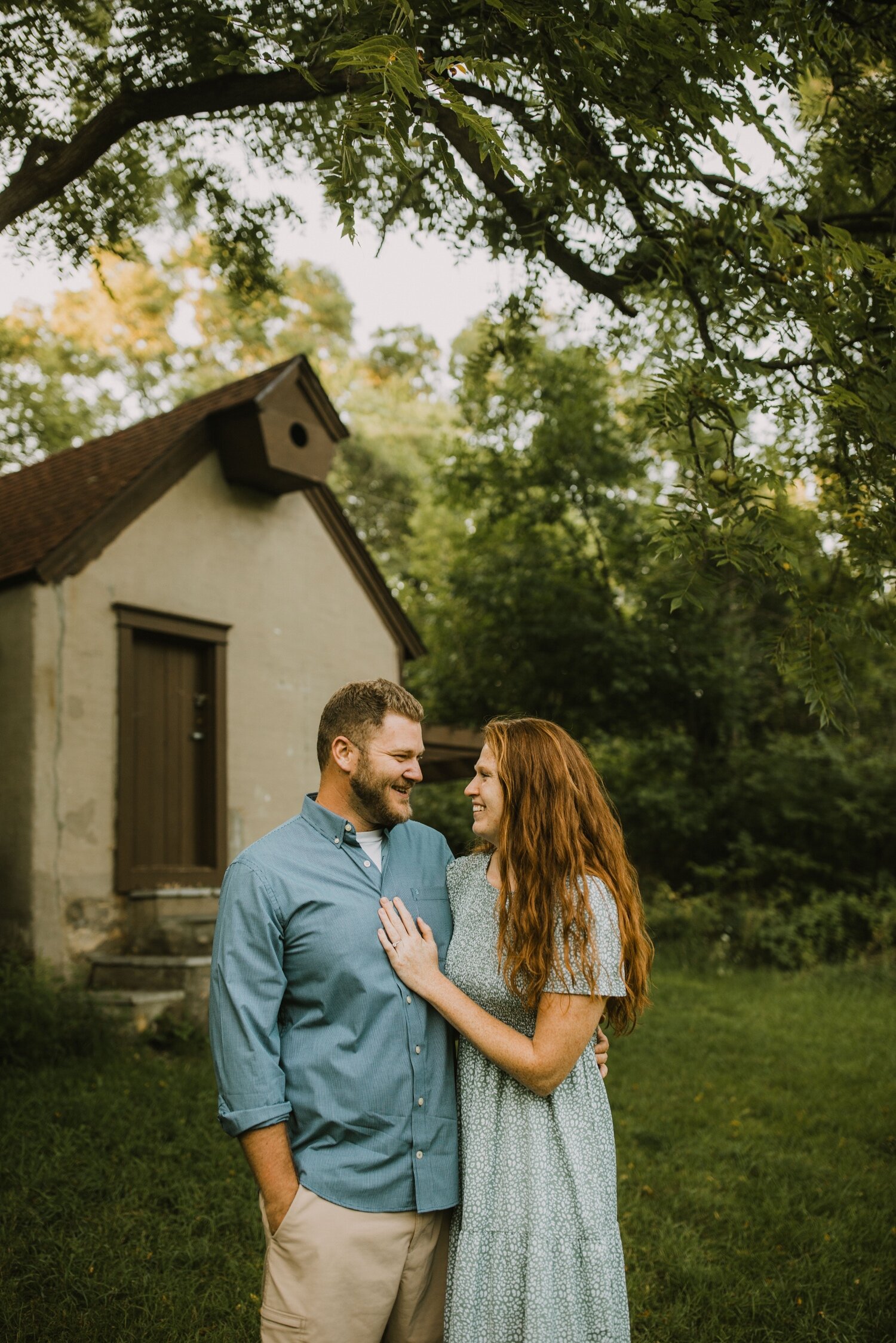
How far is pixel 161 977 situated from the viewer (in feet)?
26.0

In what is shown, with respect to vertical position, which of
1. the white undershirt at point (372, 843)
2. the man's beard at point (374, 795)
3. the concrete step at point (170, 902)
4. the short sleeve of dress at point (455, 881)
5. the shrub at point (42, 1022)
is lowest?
the shrub at point (42, 1022)

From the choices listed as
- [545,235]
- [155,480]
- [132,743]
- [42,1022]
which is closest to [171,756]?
[132,743]

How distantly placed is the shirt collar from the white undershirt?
56 millimetres

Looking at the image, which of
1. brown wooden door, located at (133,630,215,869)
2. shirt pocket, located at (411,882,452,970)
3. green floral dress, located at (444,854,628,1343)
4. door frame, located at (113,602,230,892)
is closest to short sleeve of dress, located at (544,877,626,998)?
green floral dress, located at (444,854,628,1343)

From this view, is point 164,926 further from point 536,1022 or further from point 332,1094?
point 536,1022

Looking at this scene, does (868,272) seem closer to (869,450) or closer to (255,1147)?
(869,450)

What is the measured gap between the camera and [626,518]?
1599 centimetres

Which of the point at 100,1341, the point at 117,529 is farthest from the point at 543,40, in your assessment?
the point at 117,529

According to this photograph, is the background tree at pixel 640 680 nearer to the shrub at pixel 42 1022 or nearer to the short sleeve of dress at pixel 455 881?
the shrub at pixel 42 1022

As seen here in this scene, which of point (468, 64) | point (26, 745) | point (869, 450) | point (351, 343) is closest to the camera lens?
point (468, 64)

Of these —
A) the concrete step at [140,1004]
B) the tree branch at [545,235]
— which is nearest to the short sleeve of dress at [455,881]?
the tree branch at [545,235]

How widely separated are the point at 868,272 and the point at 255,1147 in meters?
3.82

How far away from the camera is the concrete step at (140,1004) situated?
7512mm

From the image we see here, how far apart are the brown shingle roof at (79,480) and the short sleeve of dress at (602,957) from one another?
22.7ft
